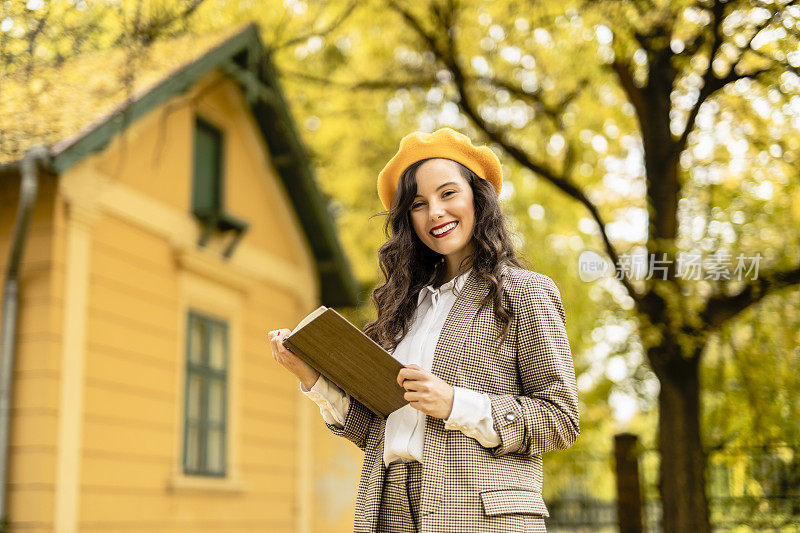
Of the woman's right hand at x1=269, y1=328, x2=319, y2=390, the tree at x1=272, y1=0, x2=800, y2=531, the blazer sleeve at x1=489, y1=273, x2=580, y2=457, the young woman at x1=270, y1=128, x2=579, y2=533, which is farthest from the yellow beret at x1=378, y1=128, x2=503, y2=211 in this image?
the tree at x1=272, y1=0, x2=800, y2=531

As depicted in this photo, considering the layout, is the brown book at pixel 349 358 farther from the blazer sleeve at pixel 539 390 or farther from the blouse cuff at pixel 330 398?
the blazer sleeve at pixel 539 390

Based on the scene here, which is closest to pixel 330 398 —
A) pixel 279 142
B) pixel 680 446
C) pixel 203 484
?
pixel 680 446

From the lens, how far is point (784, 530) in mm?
7875

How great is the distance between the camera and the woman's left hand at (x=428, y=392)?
190 cm

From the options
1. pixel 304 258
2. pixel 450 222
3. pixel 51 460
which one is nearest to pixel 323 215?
pixel 304 258

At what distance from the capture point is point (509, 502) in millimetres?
1929

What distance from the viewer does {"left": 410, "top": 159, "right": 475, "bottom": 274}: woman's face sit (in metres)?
2.29

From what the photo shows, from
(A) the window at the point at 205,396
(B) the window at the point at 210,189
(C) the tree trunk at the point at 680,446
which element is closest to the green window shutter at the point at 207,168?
(B) the window at the point at 210,189

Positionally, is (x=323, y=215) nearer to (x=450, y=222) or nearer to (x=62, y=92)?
(x=62, y=92)

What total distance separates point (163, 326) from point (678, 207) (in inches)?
173

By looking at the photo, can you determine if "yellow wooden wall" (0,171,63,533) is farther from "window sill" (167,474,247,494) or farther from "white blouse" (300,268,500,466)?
"white blouse" (300,268,500,466)

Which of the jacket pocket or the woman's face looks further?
the woman's face

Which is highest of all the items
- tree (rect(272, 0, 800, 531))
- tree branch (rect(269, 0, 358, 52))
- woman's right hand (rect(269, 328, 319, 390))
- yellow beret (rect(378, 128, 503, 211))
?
tree branch (rect(269, 0, 358, 52))

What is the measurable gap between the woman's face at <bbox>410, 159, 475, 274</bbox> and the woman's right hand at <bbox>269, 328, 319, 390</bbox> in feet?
1.46
